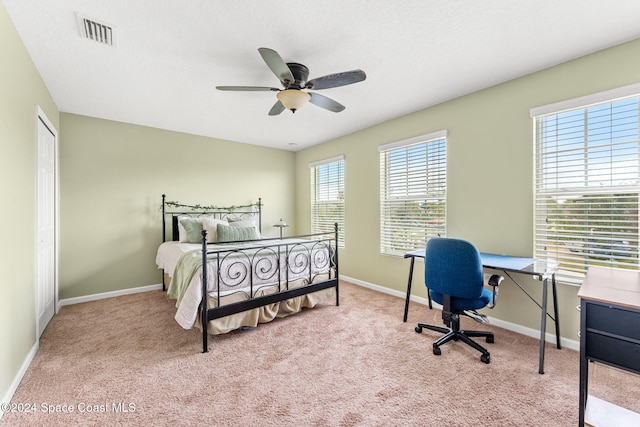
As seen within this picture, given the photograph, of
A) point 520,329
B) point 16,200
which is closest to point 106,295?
point 16,200

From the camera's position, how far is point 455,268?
88.4 inches

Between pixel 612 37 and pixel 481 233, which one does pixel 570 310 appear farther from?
pixel 612 37

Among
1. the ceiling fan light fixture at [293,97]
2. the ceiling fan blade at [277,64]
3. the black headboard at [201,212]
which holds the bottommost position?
the black headboard at [201,212]

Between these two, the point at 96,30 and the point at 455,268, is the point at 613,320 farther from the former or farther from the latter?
the point at 96,30

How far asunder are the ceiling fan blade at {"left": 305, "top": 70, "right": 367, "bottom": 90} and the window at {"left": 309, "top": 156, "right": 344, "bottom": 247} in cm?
248

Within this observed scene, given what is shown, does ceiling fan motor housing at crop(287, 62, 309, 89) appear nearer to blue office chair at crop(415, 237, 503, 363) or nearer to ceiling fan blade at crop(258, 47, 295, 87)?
ceiling fan blade at crop(258, 47, 295, 87)

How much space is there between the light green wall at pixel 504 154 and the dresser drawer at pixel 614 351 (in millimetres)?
1324

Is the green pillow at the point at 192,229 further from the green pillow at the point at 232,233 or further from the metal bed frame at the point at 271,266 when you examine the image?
the metal bed frame at the point at 271,266

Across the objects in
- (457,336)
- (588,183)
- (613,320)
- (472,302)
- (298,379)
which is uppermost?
(588,183)

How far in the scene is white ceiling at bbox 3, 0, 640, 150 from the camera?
1.78 m

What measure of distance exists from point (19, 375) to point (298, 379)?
201cm

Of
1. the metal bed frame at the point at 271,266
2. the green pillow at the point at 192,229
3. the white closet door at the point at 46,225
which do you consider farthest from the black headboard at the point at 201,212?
the metal bed frame at the point at 271,266

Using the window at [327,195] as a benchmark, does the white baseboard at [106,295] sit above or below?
below

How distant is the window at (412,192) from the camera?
3410 millimetres
